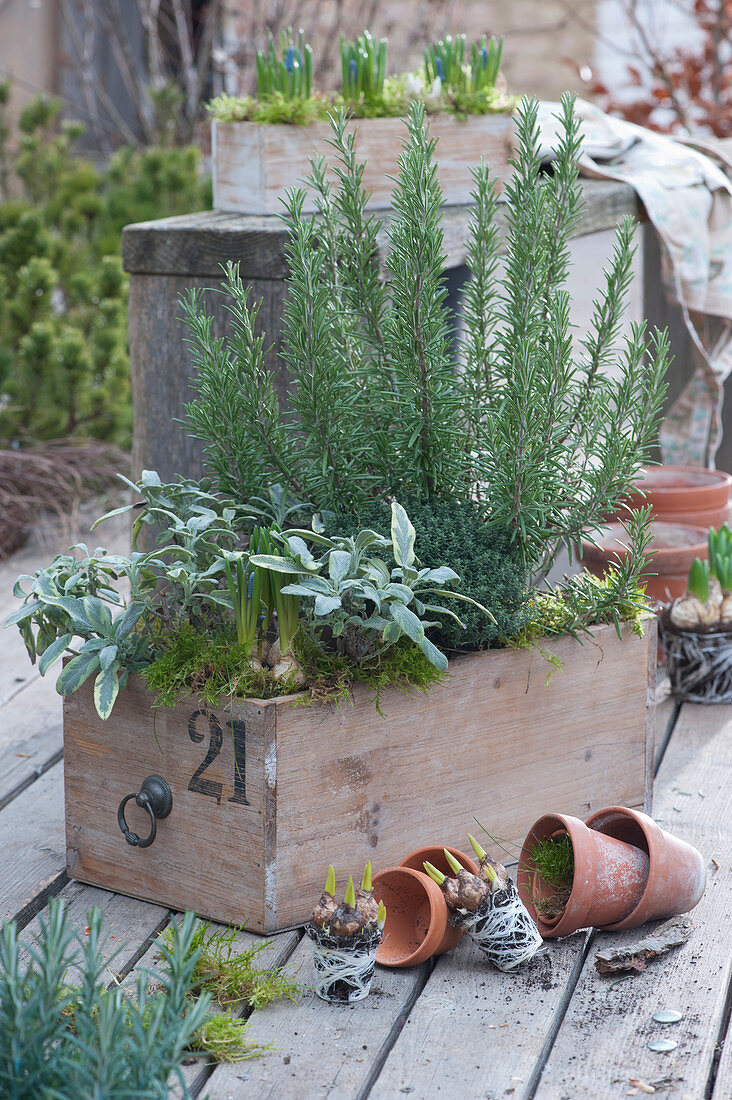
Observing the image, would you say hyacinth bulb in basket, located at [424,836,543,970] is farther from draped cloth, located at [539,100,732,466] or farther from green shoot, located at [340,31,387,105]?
draped cloth, located at [539,100,732,466]

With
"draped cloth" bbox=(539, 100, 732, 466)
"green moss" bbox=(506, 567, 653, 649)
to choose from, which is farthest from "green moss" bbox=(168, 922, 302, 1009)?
"draped cloth" bbox=(539, 100, 732, 466)

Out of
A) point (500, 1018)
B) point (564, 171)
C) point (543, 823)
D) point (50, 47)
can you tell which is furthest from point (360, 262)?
point (50, 47)

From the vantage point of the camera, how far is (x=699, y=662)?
2.32 m

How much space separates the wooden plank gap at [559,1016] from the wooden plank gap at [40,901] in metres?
0.71

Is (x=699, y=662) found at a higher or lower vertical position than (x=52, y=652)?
lower

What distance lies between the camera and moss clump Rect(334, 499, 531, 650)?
5.24ft

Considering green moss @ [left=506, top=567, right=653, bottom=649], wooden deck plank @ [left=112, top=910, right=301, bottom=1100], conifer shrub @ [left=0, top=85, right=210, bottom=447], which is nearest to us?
wooden deck plank @ [left=112, top=910, right=301, bottom=1100]

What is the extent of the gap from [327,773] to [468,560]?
13.8 inches

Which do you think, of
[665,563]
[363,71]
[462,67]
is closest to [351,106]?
[363,71]

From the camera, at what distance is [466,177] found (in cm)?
237

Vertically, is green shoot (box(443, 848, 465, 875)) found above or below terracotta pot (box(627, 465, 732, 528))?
below

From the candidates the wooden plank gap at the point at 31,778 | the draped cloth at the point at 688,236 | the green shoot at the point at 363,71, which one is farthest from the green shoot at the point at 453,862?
the draped cloth at the point at 688,236

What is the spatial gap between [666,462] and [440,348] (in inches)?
59.8

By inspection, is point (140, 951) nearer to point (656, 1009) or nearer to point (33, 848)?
point (33, 848)
